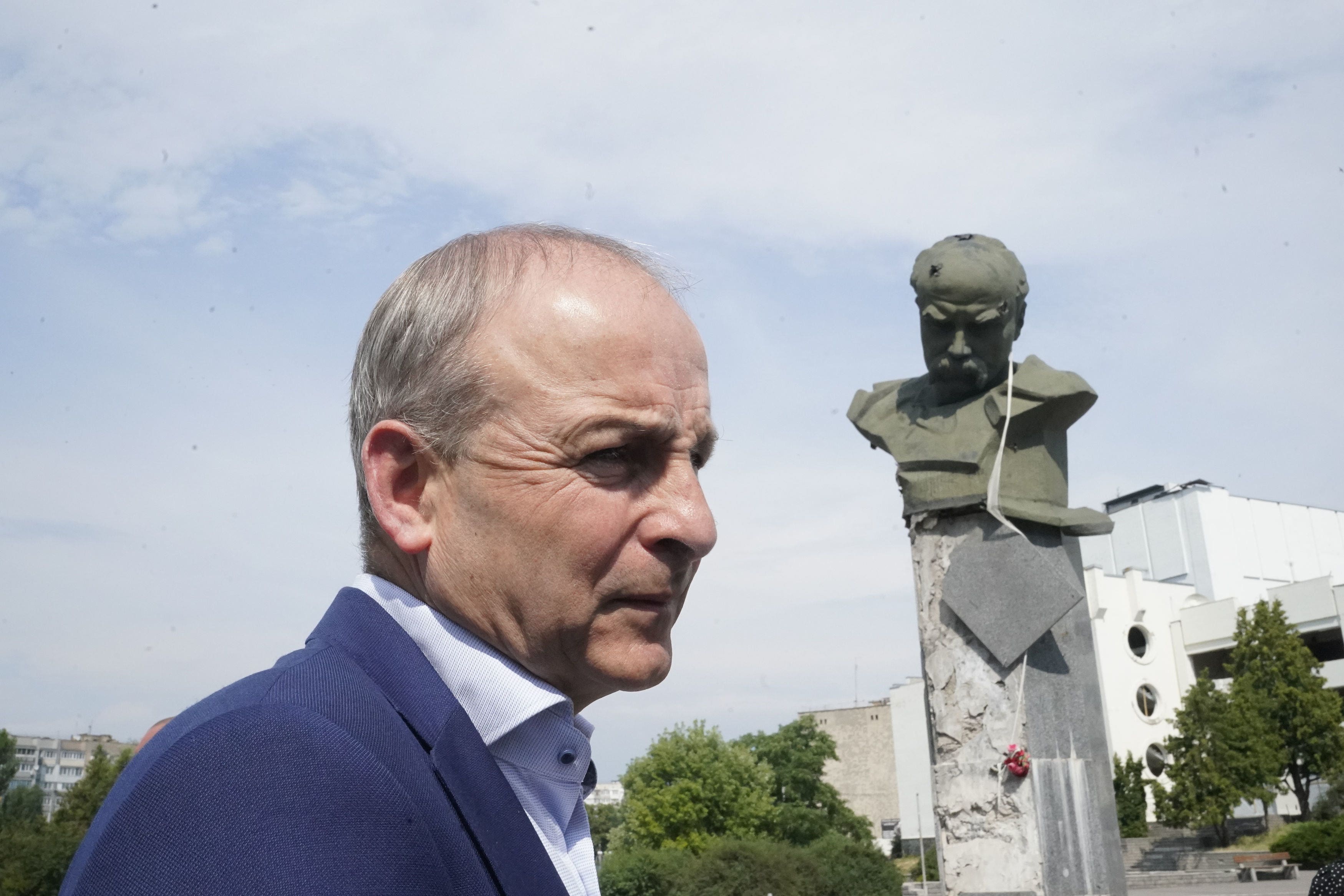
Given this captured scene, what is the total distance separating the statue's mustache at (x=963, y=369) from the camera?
28.3 ft

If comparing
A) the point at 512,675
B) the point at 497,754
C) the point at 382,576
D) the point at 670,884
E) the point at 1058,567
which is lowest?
the point at 670,884

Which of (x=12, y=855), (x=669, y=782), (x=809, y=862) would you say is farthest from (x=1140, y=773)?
(x=12, y=855)

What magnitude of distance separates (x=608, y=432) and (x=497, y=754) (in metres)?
0.45

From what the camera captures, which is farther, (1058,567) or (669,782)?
(669,782)

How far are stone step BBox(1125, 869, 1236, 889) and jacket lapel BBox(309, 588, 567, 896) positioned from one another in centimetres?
3092

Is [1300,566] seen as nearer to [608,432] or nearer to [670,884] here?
[670,884]

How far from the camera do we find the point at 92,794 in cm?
4103

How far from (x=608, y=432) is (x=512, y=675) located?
1.16 feet

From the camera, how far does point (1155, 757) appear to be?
44.9 m

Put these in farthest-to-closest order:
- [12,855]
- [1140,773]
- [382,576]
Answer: [1140,773]
[12,855]
[382,576]

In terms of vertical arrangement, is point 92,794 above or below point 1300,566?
below

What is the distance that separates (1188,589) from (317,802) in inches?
2082

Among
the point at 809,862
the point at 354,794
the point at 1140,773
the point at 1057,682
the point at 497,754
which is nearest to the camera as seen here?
the point at 354,794

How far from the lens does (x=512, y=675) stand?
1507 mm
